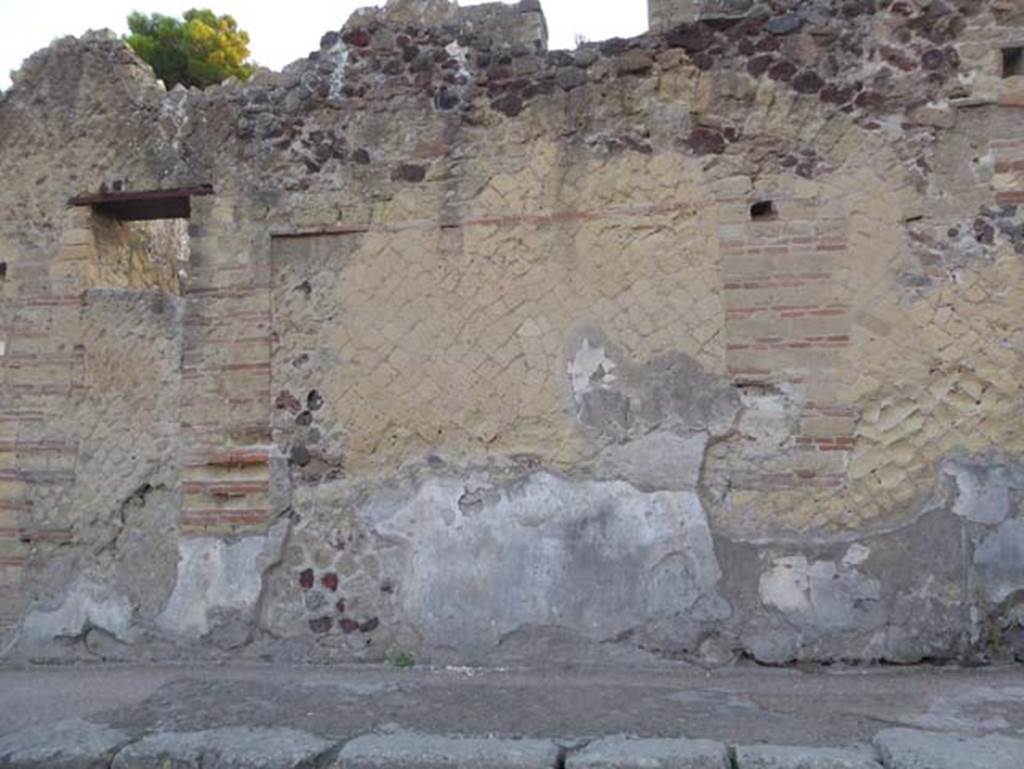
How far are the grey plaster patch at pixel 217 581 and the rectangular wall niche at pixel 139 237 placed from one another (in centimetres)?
157

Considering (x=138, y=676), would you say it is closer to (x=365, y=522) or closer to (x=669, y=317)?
(x=365, y=522)

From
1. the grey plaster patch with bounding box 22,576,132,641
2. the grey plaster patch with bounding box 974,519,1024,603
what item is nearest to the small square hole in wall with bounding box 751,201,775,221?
the grey plaster patch with bounding box 974,519,1024,603

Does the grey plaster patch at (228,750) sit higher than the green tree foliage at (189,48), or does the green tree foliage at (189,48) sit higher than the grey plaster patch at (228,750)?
the green tree foliage at (189,48)

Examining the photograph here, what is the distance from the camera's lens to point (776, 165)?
455 centimetres

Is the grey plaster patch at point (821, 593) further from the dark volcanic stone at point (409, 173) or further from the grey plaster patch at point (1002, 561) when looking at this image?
the dark volcanic stone at point (409, 173)

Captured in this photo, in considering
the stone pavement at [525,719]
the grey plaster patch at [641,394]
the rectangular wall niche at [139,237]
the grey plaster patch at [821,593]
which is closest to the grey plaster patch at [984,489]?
the grey plaster patch at [821,593]

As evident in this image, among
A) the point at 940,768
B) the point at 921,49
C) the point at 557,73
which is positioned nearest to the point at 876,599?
the point at 940,768

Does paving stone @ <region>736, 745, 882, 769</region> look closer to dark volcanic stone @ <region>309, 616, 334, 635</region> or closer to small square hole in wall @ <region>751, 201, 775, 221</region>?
dark volcanic stone @ <region>309, 616, 334, 635</region>

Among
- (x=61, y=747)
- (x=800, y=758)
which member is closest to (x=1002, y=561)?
(x=800, y=758)

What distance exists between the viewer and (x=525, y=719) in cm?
361

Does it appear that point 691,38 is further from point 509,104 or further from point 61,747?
point 61,747

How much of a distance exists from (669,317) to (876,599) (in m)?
1.49

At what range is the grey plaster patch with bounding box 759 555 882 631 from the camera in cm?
422

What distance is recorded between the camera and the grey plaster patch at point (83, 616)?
15.9 ft
